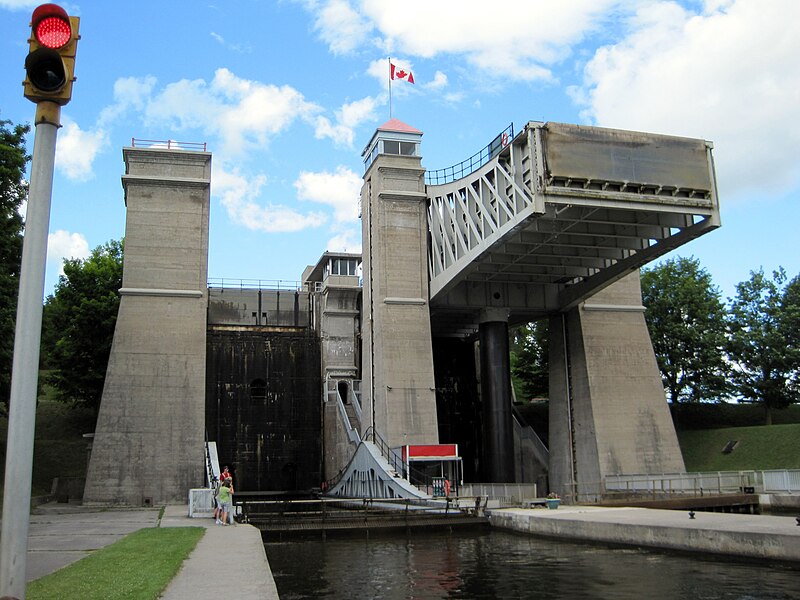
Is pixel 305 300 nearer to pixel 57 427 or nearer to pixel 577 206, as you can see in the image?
pixel 57 427

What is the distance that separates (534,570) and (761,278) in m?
41.1

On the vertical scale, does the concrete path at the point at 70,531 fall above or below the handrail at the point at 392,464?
below

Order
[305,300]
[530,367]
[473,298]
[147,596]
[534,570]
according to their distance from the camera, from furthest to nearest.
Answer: [530,367] → [305,300] → [473,298] → [534,570] → [147,596]

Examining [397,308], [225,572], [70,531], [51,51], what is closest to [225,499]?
[70,531]

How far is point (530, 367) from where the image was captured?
56.0 metres

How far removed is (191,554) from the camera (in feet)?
46.2

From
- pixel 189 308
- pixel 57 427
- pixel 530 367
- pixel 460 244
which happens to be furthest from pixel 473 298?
pixel 57 427

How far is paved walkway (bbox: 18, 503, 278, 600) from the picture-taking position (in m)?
10.0

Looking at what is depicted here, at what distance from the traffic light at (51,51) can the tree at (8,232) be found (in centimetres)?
2335

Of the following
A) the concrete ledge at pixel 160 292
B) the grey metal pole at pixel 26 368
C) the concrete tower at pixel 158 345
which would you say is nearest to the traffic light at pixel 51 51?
the grey metal pole at pixel 26 368

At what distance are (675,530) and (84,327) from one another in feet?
123

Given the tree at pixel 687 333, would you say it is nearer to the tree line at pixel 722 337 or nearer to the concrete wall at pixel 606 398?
the tree line at pixel 722 337

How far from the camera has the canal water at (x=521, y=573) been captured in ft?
43.5

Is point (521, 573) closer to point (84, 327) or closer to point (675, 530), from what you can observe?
point (675, 530)
